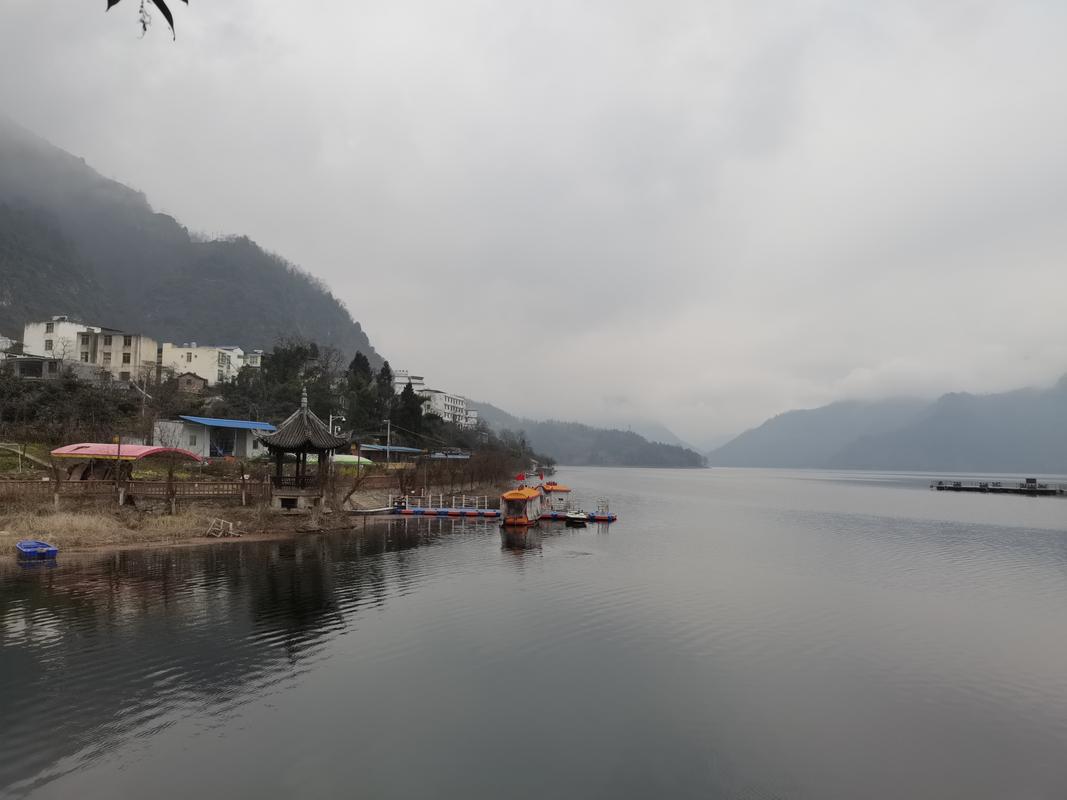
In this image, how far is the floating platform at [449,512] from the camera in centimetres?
5184

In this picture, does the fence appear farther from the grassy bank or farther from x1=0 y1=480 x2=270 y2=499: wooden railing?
the grassy bank

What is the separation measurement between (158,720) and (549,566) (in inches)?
865

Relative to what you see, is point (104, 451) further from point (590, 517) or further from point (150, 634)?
point (590, 517)

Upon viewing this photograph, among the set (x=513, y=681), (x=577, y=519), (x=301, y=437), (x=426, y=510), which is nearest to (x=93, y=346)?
(x=426, y=510)

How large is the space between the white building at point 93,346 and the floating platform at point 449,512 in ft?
166

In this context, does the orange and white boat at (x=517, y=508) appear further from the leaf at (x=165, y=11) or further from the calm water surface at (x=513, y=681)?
the leaf at (x=165, y=11)

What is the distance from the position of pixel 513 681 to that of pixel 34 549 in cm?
2311

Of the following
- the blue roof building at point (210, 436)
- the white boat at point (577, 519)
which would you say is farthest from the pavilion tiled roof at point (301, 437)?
the white boat at point (577, 519)

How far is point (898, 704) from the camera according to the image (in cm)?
1554

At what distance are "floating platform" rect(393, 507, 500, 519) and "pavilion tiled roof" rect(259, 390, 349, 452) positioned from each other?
44.2ft

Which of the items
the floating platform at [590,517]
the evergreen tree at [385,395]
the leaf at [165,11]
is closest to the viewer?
the leaf at [165,11]

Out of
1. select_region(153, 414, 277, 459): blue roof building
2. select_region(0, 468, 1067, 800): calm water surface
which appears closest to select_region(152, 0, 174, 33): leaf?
select_region(0, 468, 1067, 800): calm water surface

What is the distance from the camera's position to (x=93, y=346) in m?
82.9

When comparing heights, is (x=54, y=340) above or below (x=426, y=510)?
above
